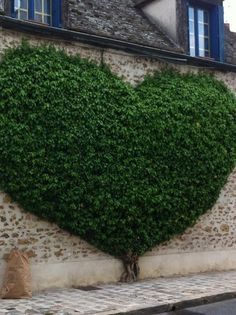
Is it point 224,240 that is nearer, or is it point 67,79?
point 67,79

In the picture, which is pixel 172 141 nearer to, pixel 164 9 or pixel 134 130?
pixel 134 130

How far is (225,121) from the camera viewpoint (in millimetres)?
10703

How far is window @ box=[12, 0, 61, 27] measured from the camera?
9547 mm

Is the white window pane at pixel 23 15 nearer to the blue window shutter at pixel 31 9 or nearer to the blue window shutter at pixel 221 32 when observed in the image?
the blue window shutter at pixel 31 9

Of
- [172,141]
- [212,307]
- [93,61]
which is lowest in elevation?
[212,307]

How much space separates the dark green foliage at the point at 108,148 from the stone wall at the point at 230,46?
2383 mm

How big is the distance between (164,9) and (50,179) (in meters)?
5.83

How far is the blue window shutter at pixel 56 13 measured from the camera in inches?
383

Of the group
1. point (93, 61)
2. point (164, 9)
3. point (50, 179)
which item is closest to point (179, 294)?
point (50, 179)

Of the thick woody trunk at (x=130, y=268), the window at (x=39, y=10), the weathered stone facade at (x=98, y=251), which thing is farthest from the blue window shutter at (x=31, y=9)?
the thick woody trunk at (x=130, y=268)

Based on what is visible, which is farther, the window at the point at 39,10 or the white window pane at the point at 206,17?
the white window pane at the point at 206,17

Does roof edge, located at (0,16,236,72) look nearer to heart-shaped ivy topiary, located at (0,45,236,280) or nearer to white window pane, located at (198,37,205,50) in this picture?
heart-shaped ivy topiary, located at (0,45,236,280)

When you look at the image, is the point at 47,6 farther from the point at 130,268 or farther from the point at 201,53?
the point at 130,268

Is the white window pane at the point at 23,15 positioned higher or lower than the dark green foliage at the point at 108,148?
higher
